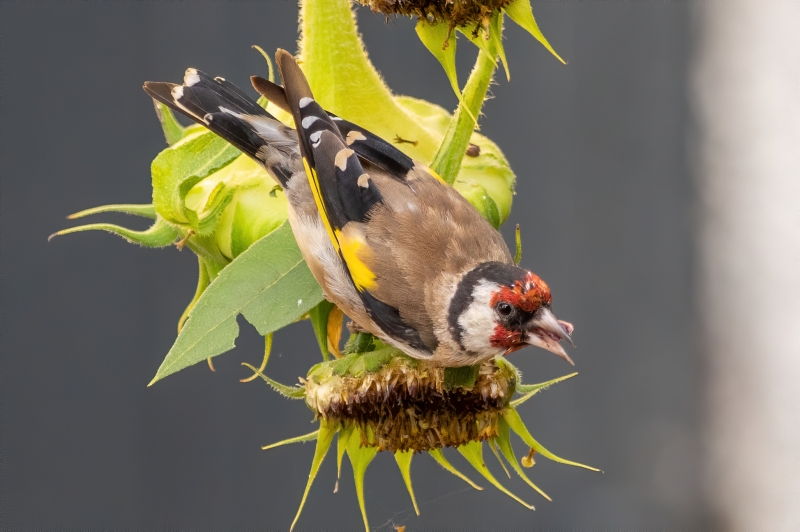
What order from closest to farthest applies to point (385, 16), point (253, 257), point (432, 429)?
point (385, 16) → point (253, 257) → point (432, 429)

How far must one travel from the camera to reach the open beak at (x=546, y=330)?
3.31 ft

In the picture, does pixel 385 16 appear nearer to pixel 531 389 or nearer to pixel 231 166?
pixel 231 166

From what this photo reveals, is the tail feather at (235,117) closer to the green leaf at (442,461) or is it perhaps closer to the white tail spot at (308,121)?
the white tail spot at (308,121)

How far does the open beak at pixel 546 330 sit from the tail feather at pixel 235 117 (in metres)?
0.39

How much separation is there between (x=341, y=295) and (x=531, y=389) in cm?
31

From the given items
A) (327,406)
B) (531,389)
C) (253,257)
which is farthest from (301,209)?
(531,389)

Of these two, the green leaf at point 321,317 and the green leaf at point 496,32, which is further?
the green leaf at point 321,317

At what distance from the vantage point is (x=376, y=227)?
116cm

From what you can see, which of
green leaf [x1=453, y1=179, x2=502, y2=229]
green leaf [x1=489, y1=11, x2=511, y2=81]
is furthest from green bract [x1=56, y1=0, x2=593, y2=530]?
green leaf [x1=489, y1=11, x2=511, y2=81]

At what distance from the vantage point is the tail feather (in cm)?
112

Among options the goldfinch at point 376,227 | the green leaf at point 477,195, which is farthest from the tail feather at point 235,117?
the green leaf at point 477,195

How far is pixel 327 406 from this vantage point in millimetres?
1156

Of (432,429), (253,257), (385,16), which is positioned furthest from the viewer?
(432,429)

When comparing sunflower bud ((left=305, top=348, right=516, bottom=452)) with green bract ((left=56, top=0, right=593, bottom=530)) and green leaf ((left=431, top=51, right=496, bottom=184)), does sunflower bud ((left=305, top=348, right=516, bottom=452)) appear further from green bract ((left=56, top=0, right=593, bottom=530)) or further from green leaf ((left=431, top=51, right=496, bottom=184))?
Result: green leaf ((left=431, top=51, right=496, bottom=184))
